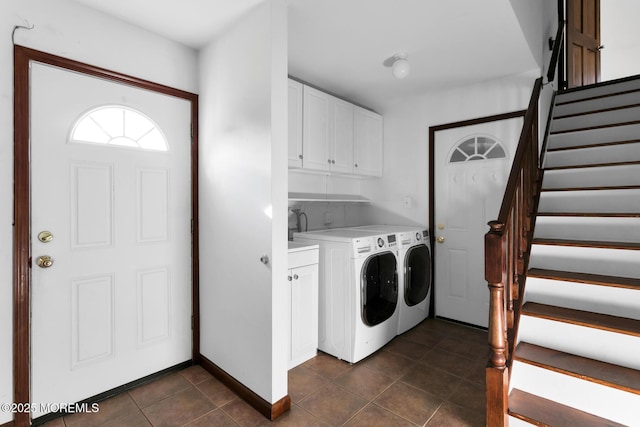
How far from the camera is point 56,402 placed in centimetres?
183

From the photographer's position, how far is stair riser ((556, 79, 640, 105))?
120 inches

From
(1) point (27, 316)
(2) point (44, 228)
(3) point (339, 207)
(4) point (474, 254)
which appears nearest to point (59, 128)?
(2) point (44, 228)

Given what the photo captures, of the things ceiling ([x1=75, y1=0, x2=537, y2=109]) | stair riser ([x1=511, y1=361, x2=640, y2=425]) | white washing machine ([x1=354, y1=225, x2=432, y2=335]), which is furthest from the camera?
white washing machine ([x1=354, y1=225, x2=432, y2=335])

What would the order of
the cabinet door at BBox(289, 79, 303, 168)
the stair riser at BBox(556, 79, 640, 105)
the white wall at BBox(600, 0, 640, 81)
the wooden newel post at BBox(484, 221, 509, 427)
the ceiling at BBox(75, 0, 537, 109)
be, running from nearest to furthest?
the wooden newel post at BBox(484, 221, 509, 427), the ceiling at BBox(75, 0, 537, 109), the cabinet door at BBox(289, 79, 303, 168), the stair riser at BBox(556, 79, 640, 105), the white wall at BBox(600, 0, 640, 81)

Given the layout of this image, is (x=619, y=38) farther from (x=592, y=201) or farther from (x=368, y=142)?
(x=368, y=142)

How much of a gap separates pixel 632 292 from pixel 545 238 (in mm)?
620

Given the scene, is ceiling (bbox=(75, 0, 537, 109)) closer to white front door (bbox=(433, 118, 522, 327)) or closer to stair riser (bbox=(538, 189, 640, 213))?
white front door (bbox=(433, 118, 522, 327))

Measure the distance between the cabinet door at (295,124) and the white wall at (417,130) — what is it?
1.38 meters

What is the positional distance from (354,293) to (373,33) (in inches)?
74.0

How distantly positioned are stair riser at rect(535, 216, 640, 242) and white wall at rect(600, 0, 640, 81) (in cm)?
350

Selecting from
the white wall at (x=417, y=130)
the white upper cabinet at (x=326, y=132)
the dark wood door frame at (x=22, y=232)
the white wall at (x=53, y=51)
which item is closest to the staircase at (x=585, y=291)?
the white wall at (x=417, y=130)

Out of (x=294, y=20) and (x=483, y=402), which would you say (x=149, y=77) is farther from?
(x=483, y=402)

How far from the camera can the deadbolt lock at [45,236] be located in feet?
5.83

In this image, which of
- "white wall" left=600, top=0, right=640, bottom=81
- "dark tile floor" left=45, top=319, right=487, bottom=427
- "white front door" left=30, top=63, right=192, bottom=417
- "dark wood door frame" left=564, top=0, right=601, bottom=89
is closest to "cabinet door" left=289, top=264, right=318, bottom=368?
"dark tile floor" left=45, top=319, right=487, bottom=427
